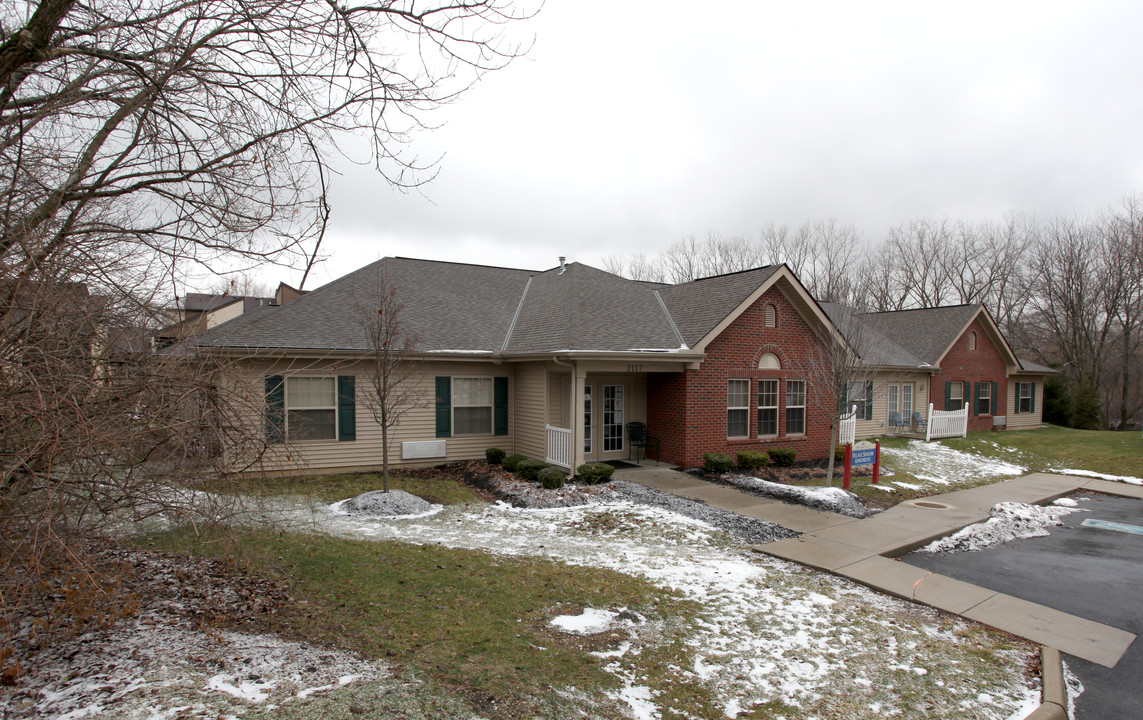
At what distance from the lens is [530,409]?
14.4m

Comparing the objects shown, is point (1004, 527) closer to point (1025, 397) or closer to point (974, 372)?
point (974, 372)

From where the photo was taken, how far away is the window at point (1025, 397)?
26953mm

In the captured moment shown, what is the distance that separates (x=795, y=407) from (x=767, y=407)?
1068mm

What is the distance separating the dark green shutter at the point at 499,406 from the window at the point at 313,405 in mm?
3738

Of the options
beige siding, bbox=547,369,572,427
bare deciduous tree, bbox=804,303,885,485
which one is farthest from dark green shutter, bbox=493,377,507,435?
bare deciduous tree, bbox=804,303,885,485

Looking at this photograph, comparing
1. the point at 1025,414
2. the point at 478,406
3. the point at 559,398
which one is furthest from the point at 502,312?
the point at 1025,414

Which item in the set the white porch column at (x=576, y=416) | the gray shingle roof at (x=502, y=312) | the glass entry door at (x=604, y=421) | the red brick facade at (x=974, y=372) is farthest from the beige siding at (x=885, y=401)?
the white porch column at (x=576, y=416)

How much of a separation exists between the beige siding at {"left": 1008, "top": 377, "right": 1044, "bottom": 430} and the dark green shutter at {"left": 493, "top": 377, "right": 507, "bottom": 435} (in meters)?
23.2

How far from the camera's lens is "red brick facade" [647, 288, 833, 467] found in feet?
46.4

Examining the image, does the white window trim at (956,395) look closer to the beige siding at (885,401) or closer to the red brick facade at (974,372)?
the red brick facade at (974,372)

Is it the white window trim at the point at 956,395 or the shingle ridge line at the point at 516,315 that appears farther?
the white window trim at the point at 956,395

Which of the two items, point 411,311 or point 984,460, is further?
point 984,460

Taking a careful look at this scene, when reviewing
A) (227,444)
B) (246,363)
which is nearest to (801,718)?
(227,444)

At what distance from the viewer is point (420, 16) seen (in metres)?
4.53
